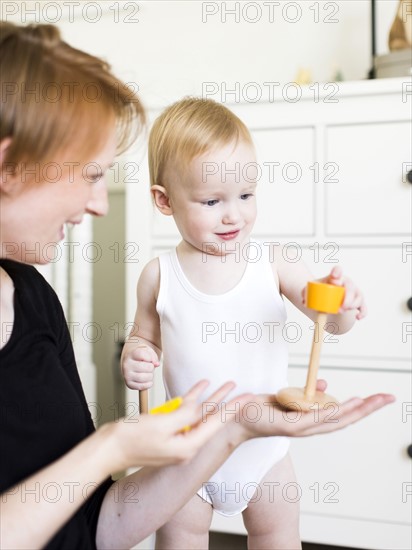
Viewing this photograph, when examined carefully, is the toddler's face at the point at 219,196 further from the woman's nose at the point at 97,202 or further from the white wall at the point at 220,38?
the white wall at the point at 220,38

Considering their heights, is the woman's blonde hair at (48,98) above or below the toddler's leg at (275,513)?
above

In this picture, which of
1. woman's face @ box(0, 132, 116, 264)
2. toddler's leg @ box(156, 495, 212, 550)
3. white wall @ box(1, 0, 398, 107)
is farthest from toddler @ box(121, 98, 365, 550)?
white wall @ box(1, 0, 398, 107)

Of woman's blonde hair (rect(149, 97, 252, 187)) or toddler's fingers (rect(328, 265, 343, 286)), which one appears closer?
toddler's fingers (rect(328, 265, 343, 286))

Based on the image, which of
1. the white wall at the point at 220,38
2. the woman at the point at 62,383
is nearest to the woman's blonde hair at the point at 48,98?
the woman at the point at 62,383

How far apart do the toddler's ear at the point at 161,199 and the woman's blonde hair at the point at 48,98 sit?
0.29m

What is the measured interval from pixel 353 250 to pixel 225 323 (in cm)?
47

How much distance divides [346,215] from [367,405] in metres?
0.68

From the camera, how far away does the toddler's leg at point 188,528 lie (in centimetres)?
96

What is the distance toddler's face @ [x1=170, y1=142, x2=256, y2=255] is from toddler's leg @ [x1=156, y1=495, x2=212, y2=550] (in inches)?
15.5

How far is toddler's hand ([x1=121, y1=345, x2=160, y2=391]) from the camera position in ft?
2.94

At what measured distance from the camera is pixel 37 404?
71cm

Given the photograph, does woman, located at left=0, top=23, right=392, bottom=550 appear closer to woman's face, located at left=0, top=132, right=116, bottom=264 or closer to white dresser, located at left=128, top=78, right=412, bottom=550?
woman's face, located at left=0, top=132, right=116, bottom=264

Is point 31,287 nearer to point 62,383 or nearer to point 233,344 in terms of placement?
point 62,383

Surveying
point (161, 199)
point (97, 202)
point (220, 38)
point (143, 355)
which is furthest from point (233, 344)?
point (220, 38)
